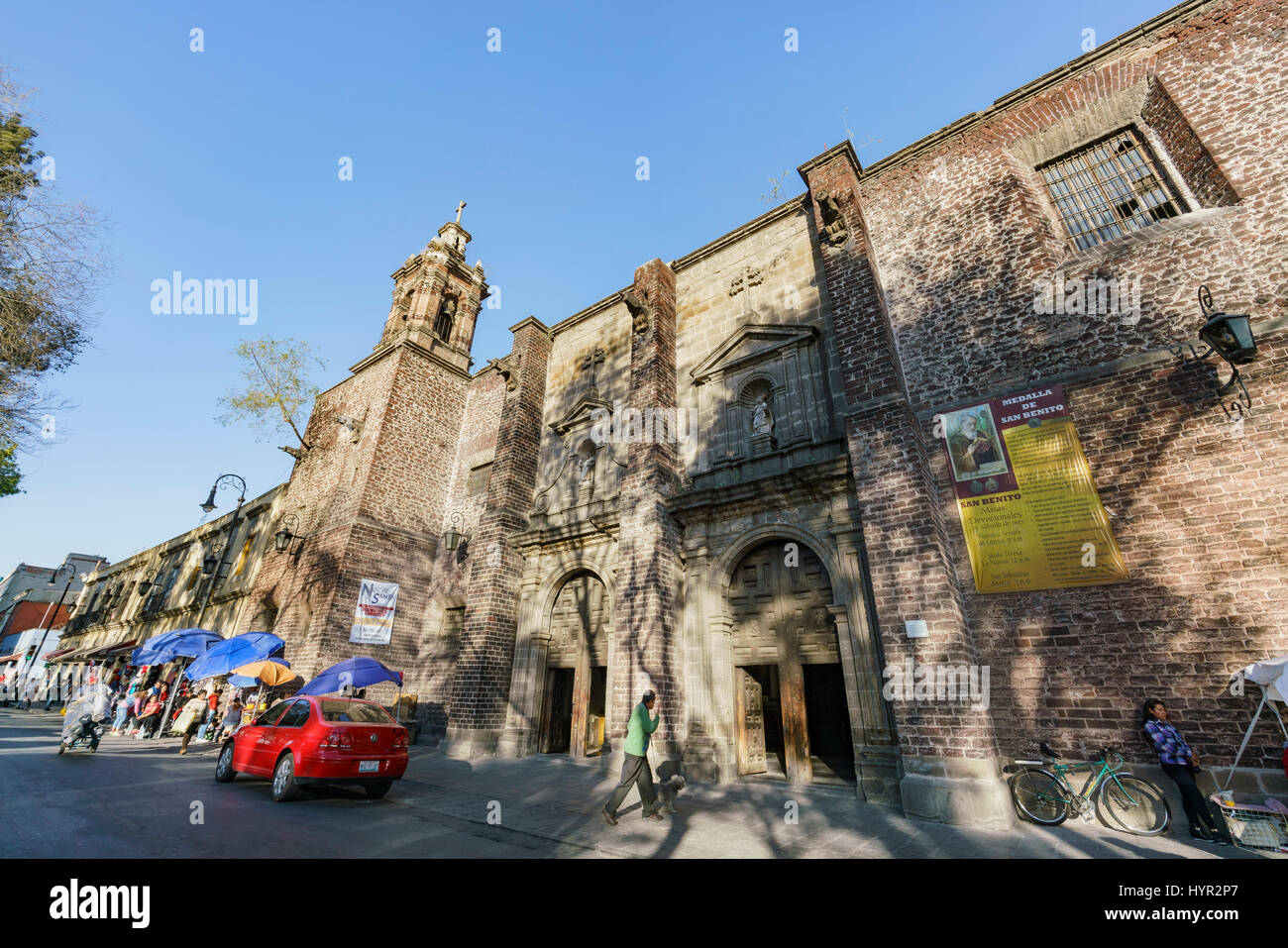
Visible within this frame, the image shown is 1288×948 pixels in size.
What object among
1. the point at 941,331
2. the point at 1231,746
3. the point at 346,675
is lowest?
the point at 1231,746

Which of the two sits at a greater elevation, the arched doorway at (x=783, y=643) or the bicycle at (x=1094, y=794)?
the arched doorway at (x=783, y=643)

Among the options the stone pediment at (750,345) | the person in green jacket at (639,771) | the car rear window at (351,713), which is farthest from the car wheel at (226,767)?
the stone pediment at (750,345)

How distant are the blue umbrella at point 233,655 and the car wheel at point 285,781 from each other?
6496 millimetres

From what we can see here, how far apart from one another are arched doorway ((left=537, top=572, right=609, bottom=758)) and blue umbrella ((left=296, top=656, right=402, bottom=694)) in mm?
4010

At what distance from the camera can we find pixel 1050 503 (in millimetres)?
7719

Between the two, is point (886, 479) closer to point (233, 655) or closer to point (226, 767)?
point (226, 767)

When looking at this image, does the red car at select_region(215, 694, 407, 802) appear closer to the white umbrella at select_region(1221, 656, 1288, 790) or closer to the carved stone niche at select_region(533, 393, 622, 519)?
the carved stone niche at select_region(533, 393, 622, 519)

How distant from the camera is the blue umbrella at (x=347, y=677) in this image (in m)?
11.1

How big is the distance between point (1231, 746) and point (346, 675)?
14.8 metres

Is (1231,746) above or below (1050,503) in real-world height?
below

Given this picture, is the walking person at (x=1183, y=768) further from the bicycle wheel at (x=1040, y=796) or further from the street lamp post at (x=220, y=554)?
the street lamp post at (x=220, y=554)

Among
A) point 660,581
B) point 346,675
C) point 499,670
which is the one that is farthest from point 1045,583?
point 346,675

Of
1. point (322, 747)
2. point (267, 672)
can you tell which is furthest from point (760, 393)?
point (267, 672)
